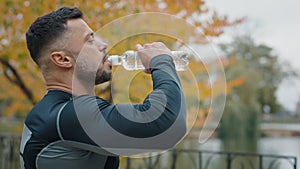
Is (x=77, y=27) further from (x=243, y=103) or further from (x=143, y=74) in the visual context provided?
(x=243, y=103)

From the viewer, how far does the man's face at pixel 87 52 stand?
1212mm

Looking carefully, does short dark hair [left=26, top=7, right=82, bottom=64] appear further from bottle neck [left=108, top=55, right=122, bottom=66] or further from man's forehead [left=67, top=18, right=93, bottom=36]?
bottle neck [left=108, top=55, right=122, bottom=66]

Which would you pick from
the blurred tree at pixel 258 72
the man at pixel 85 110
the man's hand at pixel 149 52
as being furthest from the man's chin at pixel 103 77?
the blurred tree at pixel 258 72

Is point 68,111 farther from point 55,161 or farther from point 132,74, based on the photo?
point 132,74

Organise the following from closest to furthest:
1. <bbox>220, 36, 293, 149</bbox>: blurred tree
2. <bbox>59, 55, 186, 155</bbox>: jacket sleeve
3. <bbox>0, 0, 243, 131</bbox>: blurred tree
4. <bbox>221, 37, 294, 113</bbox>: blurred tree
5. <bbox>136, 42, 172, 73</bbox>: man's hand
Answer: <bbox>59, 55, 186, 155</bbox>: jacket sleeve → <bbox>136, 42, 172, 73</bbox>: man's hand → <bbox>0, 0, 243, 131</bbox>: blurred tree → <bbox>220, 36, 293, 149</bbox>: blurred tree → <bbox>221, 37, 294, 113</bbox>: blurred tree

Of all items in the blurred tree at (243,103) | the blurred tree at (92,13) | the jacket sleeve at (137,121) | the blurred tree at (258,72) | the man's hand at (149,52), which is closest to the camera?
the jacket sleeve at (137,121)

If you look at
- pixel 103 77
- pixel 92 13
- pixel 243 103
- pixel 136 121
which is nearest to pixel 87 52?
pixel 103 77

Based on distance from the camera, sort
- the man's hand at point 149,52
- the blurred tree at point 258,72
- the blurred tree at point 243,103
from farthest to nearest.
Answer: the blurred tree at point 258,72, the blurred tree at point 243,103, the man's hand at point 149,52

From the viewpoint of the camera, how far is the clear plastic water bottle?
1.30 m

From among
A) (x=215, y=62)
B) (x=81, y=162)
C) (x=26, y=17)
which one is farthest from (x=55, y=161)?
(x=26, y=17)

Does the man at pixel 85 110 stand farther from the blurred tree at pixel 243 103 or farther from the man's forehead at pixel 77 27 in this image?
the blurred tree at pixel 243 103

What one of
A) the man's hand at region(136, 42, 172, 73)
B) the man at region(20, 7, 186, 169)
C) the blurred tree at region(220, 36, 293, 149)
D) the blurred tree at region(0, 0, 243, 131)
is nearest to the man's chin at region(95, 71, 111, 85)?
the man at region(20, 7, 186, 169)

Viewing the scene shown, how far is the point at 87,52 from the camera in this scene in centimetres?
121

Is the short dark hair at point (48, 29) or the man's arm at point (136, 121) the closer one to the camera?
the man's arm at point (136, 121)
